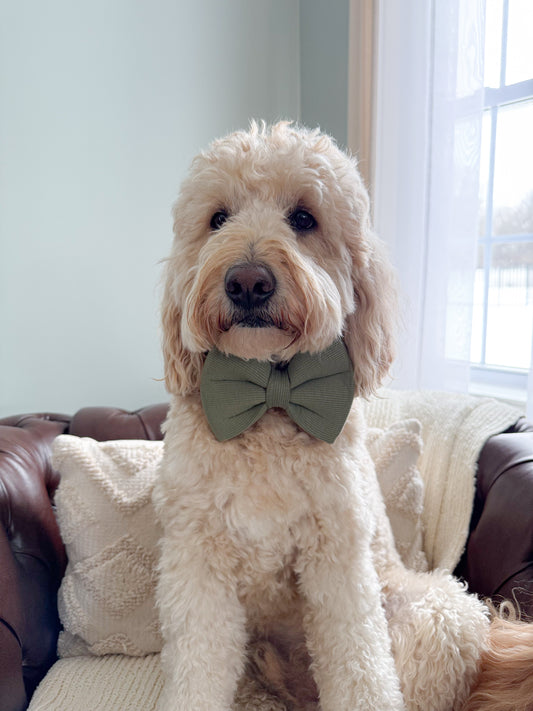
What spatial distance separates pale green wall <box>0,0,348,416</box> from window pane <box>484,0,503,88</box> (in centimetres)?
70

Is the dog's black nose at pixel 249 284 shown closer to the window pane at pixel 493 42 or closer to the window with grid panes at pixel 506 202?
the window with grid panes at pixel 506 202

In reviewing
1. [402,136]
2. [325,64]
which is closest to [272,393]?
[402,136]

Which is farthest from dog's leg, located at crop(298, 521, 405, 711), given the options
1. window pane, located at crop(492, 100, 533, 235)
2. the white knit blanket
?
window pane, located at crop(492, 100, 533, 235)

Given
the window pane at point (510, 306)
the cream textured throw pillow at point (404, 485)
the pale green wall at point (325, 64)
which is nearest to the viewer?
the cream textured throw pillow at point (404, 485)

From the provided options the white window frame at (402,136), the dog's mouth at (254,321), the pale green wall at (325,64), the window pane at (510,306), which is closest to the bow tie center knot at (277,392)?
the dog's mouth at (254,321)

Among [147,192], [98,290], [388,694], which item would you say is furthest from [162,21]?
[388,694]

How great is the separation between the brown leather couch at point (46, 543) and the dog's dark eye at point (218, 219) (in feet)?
2.52

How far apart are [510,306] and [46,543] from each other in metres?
1.60

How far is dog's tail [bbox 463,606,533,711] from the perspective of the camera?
3.18 ft

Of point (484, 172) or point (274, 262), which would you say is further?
point (484, 172)

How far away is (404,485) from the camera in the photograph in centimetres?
147

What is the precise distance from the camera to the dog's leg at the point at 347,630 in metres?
0.99

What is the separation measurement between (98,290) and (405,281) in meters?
1.11

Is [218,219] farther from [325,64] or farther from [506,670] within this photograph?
[325,64]
